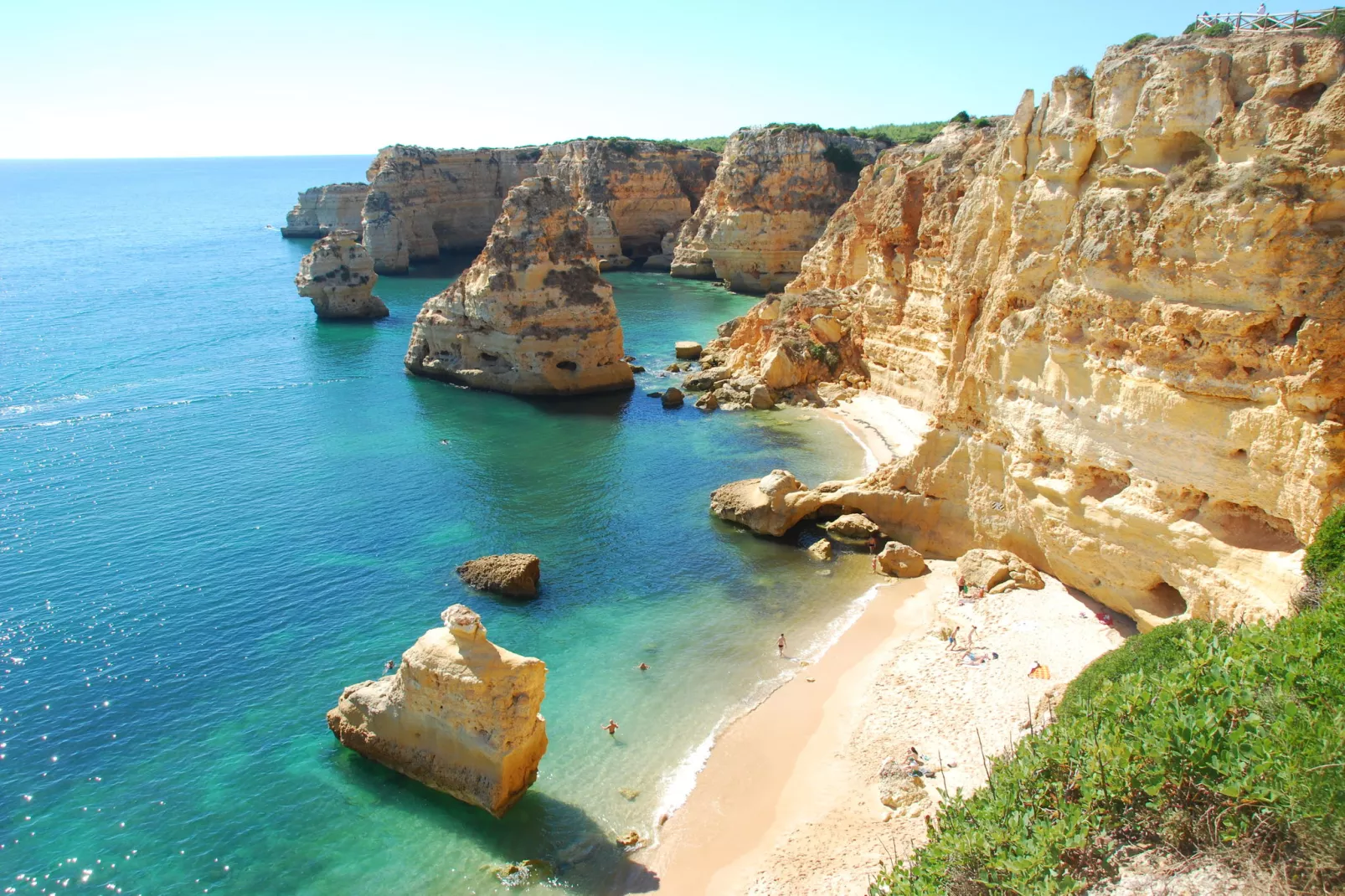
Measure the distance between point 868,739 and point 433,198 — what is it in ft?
305

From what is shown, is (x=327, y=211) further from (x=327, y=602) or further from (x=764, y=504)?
(x=764, y=504)

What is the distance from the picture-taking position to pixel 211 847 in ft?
55.7

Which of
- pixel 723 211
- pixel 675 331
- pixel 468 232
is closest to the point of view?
pixel 675 331

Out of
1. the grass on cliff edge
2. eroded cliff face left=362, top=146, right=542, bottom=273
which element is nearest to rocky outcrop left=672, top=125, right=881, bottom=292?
eroded cliff face left=362, top=146, right=542, bottom=273

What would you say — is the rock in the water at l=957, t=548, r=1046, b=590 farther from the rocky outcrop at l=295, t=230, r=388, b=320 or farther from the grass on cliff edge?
the rocky outcrop at l=295, t=230, r=388, b=320

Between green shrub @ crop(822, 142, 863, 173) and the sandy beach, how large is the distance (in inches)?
2440

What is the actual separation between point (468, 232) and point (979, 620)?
9267 cm

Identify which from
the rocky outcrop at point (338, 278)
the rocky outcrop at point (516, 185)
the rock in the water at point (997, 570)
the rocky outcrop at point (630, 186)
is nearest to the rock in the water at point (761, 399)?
the rock in the water at point (997, 570)

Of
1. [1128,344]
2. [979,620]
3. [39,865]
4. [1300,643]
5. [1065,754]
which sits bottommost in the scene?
[39,865]

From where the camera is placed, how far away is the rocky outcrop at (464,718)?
57.0ft

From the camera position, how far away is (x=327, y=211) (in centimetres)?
11931

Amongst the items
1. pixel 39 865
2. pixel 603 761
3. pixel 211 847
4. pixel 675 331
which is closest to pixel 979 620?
pixel 603 761

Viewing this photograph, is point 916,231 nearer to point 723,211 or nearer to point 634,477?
point 634,477

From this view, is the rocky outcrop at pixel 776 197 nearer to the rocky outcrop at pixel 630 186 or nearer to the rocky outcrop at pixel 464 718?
the rocky outcrop at pixel 630 186
